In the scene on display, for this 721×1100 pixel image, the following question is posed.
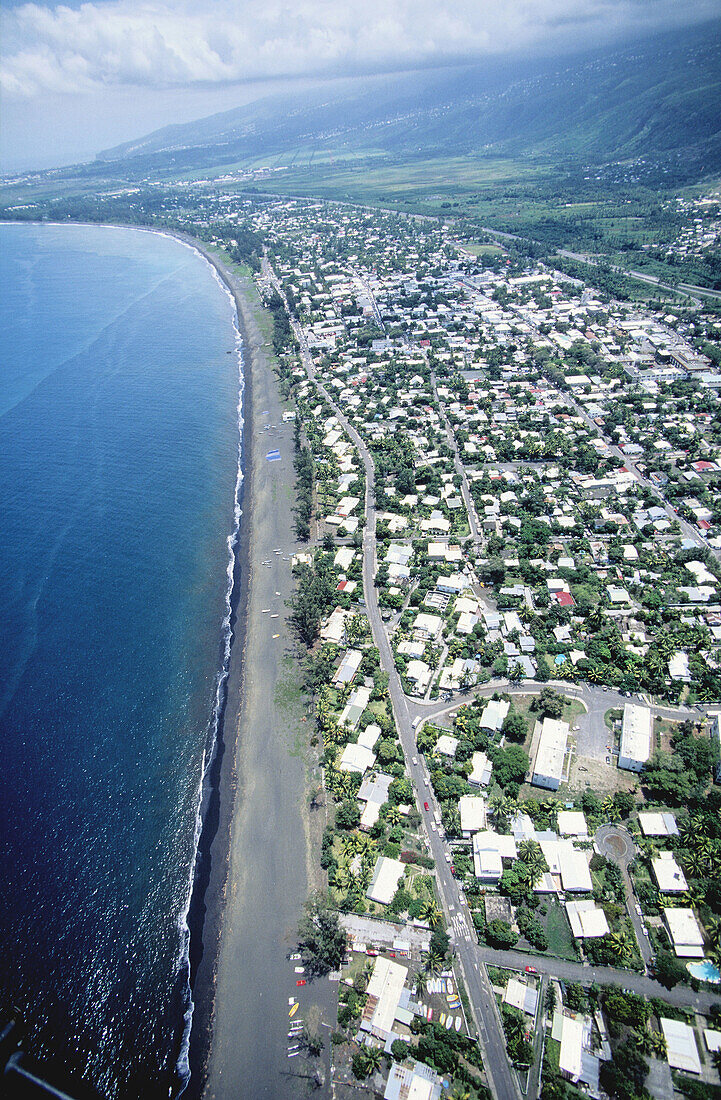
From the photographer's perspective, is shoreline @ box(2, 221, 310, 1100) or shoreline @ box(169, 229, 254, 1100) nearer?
shoreline @ box(2, 221, 310, 1100)

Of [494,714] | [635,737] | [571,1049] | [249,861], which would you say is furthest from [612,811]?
[249,861]

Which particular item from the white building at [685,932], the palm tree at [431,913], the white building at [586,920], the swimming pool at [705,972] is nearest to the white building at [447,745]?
the palm tree at [431,913]

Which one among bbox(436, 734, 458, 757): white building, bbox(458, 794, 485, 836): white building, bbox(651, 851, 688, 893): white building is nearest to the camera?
bbox(651, 851, 688, 893): white building

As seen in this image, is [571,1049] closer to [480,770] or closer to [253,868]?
[480,770]

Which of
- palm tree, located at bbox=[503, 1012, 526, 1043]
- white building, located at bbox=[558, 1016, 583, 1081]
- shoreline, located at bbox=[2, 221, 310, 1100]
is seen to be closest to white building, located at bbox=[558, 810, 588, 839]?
white building, located at bbox=[558, 1016, 583, 1081]

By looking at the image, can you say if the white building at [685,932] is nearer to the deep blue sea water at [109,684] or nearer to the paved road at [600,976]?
the paved road at [600,976]

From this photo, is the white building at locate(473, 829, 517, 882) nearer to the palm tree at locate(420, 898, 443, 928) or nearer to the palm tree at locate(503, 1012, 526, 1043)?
the palm tree at locate(420, 898, 443, 928)
